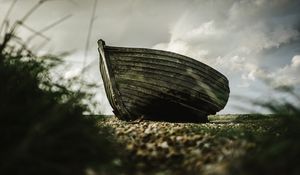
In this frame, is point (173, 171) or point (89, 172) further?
point (173, 171)

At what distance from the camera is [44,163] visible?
122 inches

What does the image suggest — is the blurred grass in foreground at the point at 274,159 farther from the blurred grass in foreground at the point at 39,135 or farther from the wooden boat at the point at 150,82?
the wooden boat at the point at 150,82

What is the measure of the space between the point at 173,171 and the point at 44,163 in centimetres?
138

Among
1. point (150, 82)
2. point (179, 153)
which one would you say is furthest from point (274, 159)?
point (150, 82)

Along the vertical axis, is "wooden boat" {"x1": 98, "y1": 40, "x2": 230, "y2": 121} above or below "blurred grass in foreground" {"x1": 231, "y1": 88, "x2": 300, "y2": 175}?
above

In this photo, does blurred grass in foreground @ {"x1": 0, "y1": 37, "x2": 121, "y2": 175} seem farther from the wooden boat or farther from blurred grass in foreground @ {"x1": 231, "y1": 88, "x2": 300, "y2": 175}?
the wooden boat

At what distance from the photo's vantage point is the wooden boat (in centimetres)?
1109

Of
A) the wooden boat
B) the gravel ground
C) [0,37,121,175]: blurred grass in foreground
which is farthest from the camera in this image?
the wooden boat

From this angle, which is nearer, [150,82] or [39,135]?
[39,135]

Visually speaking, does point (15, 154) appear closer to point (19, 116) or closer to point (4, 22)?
point (19, 116)

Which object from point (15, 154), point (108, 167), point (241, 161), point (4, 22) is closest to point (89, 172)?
point (108, 167)

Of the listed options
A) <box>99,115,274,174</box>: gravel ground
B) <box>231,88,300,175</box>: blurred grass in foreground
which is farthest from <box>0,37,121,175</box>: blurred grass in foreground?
<box>231,88,300,175</box>: blurred grass in foreground

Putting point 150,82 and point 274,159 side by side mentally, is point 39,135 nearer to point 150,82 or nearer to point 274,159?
point 274,159

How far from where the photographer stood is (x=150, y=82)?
11.1m
